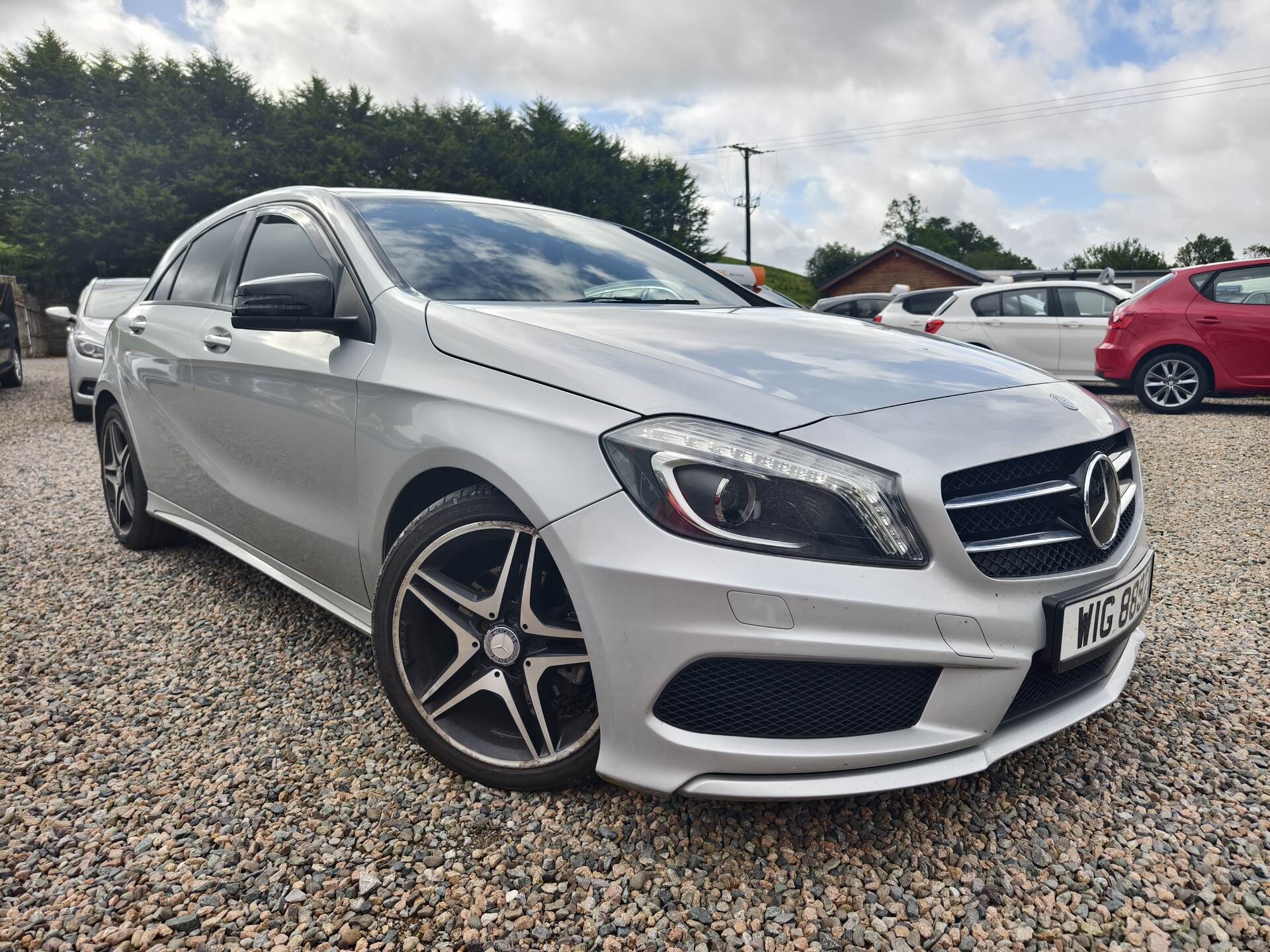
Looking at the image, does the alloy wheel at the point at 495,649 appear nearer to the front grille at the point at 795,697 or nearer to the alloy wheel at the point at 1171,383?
the front grille at the point at 795,697

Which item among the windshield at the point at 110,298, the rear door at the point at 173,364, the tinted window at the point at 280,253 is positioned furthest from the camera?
the windshield at the point at 110,298

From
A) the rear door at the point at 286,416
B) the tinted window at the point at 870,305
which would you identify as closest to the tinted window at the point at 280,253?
the rear door at the point at 286,416

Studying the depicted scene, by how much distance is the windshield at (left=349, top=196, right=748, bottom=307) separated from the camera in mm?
2533

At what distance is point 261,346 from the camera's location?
282 centimetres

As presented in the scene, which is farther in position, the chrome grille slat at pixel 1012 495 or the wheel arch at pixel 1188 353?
the wheel arch at pixel 1188 353

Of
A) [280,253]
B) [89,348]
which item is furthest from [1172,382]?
[89,348]

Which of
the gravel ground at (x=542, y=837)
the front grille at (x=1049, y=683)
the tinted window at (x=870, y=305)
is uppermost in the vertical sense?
the tinted window at (x=870, y=305)

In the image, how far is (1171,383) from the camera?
28.6ft

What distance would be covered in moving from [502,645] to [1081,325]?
33.9 feet

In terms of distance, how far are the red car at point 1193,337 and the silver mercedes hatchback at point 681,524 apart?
7.32 m

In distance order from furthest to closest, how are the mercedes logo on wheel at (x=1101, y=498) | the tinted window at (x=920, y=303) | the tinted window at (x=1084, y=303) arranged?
1. the tinted window at (x=920, y=303)
2. the tinted window at (x=1084, y=303)
3. the mercedes logo on wheel at (x=1101, y=498)

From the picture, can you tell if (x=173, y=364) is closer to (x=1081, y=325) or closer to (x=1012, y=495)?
(x=1012, y=495)

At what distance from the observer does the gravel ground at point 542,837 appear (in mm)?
1682

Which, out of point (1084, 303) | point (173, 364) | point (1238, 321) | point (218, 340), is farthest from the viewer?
point (1084, 303)
